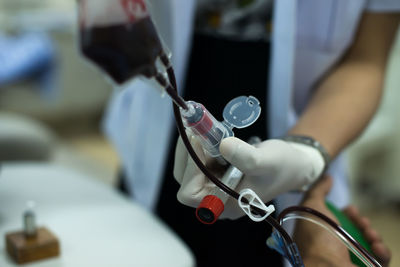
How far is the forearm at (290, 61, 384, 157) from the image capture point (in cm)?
56

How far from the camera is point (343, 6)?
1.99ft

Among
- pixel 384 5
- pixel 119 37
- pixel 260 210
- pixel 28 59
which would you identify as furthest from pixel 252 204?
pixel 28 59

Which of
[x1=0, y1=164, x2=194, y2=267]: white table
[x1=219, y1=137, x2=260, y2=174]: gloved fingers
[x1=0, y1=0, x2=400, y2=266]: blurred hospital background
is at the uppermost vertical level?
[x1=219, y1=137, x2=260, y2=174]: gloved fingers

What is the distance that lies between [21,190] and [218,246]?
0.98ft

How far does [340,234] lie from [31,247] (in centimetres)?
32

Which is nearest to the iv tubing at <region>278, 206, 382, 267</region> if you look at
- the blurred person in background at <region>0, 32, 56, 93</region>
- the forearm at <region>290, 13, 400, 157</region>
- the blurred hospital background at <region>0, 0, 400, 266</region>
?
the forearm at <region>290, 13, 400, 157</region>

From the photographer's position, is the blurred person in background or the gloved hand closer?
the gloved hand

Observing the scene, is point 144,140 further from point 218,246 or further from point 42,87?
point 42,87

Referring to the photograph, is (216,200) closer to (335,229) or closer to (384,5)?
(335,229)

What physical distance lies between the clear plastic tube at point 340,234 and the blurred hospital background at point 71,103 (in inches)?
54.0

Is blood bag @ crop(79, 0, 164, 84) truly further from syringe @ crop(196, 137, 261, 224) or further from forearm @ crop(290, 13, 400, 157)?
forearm @ crop(290, 13, 400, 157)

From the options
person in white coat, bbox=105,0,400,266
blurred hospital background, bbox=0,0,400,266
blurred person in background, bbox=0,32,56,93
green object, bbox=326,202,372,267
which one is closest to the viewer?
green object, bbox=326,202,372,267

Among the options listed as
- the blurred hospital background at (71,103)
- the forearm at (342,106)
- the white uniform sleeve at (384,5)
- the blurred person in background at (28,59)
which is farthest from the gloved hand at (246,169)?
the blurred person in background at (28,59)

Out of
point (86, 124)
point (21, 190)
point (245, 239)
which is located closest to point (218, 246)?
point (245, 239)
